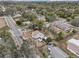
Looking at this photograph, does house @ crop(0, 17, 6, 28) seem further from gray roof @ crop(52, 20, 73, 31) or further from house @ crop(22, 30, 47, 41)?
gray roof @ crop(52, 20, 73, 31)

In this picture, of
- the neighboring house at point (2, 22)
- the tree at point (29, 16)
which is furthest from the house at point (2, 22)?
the tree at point (29, 16)

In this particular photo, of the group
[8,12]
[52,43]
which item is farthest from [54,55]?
[8,12]

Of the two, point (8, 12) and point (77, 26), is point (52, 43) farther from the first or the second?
point (8, 12)

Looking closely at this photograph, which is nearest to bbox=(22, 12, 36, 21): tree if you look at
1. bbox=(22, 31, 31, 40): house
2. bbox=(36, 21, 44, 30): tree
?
bbox=(36, 21, 44, 30): tree

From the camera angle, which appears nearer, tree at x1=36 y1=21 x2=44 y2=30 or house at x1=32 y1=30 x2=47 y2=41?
house at x1=32 y1=30 x2=47 y2=41

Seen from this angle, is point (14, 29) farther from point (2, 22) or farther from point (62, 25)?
point (62, 25)

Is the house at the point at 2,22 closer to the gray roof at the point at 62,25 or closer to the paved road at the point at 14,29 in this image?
the paved road at the point at 14,29

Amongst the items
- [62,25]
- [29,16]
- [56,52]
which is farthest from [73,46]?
[29,16]
